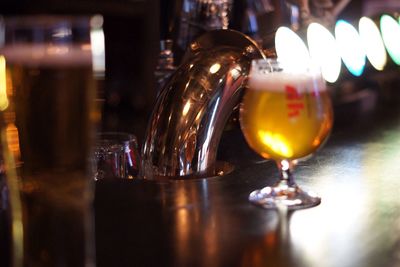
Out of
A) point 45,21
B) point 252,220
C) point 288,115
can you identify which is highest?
point 45,21

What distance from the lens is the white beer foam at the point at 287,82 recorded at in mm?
865

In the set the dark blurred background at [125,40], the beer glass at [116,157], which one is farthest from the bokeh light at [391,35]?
the beer glass at [116,157]

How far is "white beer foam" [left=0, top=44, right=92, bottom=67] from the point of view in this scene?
21.8 inches

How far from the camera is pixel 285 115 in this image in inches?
33.8

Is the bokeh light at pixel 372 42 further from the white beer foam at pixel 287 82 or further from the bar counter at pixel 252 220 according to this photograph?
the white beer foam at pixel 287 82

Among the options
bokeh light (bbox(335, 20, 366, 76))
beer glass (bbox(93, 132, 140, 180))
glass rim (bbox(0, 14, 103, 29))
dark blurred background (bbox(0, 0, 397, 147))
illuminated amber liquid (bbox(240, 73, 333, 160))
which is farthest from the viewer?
dark blurred background (bbox(0, 0, 397, 147))

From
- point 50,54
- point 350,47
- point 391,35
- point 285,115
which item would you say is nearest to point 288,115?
point 285,115

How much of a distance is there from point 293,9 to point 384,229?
1356mm

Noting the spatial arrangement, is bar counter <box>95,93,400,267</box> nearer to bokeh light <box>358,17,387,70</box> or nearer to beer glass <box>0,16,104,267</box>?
beer glass <box>0,16,104,267</box>

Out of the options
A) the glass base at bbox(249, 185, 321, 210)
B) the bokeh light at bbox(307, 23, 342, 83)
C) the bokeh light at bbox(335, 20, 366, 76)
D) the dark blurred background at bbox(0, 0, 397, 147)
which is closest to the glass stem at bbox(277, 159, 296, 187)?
the glass base at bbox(249, 185, 321, 210)

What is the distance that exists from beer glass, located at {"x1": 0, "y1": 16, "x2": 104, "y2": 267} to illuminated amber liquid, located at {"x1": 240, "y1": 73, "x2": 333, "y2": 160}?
312 mm

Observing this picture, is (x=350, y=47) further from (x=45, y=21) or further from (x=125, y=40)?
(x=45, y=21)

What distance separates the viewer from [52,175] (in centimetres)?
60

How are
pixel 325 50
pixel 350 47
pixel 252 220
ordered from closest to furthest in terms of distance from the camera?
pixel 252 220 < pixel 325 50 < pixel 350 47
